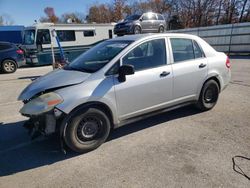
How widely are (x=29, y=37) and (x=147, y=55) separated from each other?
1279cm

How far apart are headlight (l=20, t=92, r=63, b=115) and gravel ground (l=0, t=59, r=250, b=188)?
0.79 metres

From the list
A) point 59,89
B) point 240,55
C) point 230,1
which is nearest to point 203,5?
point 230,1

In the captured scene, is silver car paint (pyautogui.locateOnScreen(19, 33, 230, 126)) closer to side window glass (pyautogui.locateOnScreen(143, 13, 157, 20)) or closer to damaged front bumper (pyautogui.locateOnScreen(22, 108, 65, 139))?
damaged front bumper (pyautogui.locateOnScreen(22, 108, 65, 139))

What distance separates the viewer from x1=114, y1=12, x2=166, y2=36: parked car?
15.4m

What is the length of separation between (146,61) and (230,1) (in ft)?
127

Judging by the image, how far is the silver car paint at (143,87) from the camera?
10.5ft

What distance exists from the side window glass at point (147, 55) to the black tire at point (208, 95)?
1294mm

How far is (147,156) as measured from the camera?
10.5 ft

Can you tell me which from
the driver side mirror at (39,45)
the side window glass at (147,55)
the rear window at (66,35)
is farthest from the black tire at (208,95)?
the rear window at (66,35)

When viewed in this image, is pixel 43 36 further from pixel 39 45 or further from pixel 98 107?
pixel 98 107

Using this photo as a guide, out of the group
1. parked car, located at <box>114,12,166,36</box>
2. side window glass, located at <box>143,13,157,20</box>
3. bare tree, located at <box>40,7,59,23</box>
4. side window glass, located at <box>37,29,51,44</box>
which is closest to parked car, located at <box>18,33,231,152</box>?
side window glass, located at <box>37,29,51,44</box>

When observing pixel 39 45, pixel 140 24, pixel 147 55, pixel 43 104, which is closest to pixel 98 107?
pixel 43 104

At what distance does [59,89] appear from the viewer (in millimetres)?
3205

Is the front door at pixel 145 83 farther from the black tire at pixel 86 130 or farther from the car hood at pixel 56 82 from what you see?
the car hood at pixel 56 82
